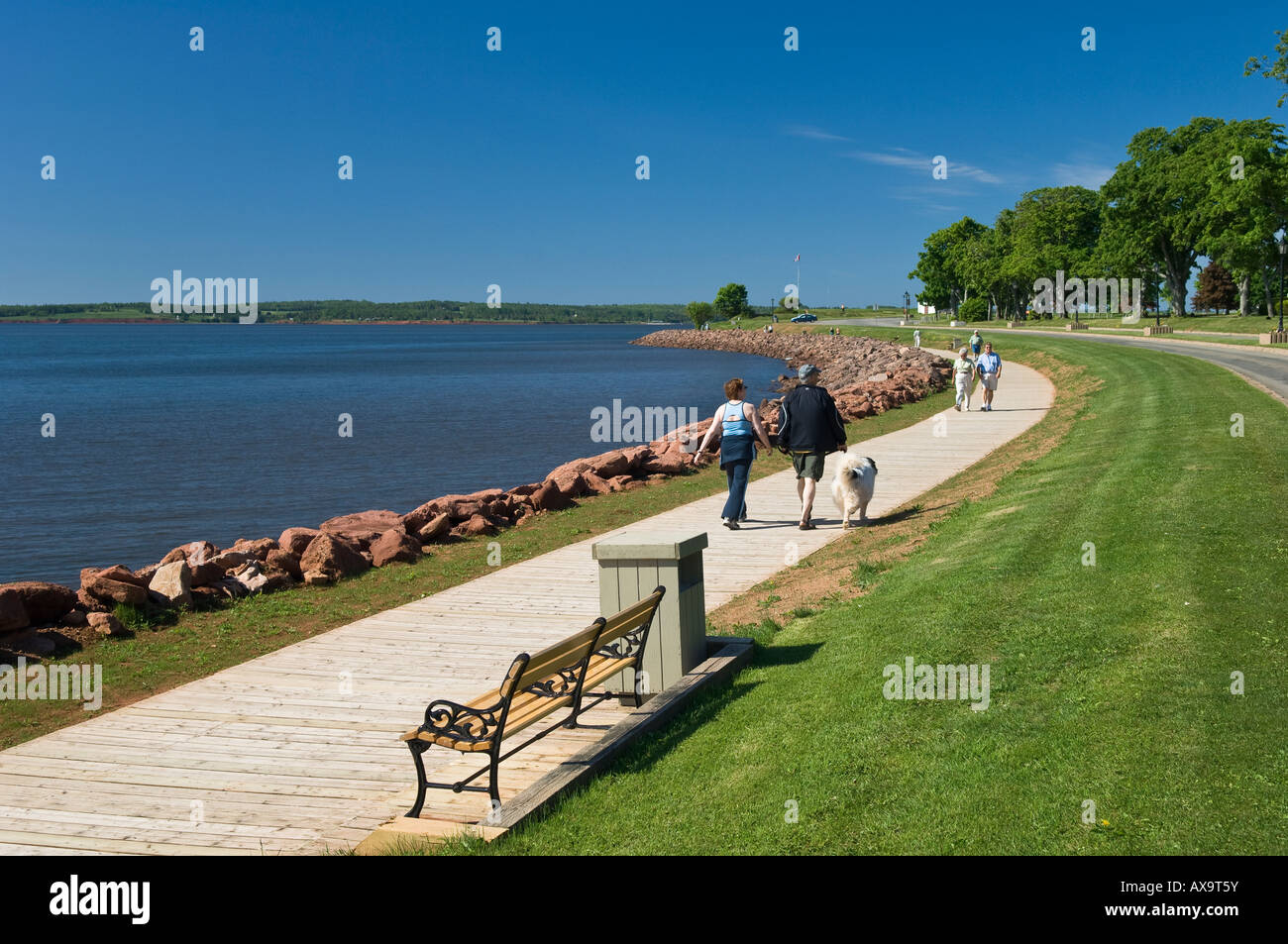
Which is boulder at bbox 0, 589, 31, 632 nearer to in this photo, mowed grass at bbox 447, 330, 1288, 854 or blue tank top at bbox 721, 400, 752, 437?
mowed grass at bbox 447, 330, 1288, 854

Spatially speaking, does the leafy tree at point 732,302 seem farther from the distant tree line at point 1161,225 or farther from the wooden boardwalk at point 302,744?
the wooden boardwalk at point 302,744

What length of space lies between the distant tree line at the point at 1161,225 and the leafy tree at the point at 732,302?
8507 centimetres

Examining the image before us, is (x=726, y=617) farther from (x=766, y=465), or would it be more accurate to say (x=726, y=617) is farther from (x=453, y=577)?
(x=766, y=465)

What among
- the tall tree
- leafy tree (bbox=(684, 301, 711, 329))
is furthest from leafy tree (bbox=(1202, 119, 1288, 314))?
leafy tree (bbox=(684, 301, 711, 329))

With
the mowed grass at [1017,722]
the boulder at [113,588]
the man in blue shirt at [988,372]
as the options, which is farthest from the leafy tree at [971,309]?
the boulder at [113,588]

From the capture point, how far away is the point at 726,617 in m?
9.60

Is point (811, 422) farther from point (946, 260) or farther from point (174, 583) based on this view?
point (946, 260)

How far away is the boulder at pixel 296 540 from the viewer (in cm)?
1311

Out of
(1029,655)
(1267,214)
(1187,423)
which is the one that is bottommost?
(1029,655)

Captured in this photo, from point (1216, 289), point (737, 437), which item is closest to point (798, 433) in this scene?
point (737, 437)
